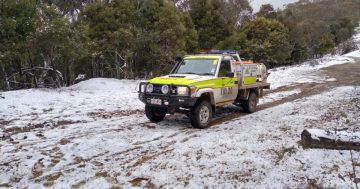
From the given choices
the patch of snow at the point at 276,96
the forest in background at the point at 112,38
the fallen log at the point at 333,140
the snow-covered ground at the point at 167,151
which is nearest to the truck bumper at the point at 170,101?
the snow-covered ground at the point at 167,151

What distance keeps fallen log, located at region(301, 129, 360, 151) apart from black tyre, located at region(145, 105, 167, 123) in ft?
15.3

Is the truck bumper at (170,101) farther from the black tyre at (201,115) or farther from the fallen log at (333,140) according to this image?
the fallen log at (333,140)

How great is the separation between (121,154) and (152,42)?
15.7 metres

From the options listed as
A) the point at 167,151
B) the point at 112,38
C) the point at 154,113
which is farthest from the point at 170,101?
the point at 112,38

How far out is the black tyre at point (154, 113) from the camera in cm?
1059

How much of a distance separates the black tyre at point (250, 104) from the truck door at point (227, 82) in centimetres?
98

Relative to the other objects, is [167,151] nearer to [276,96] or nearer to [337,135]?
[337,135]

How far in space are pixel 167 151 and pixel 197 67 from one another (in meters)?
3.90

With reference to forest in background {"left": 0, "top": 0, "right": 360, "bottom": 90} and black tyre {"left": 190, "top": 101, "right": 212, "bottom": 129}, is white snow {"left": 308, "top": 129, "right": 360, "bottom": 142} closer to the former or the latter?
black tyre {"left": 190, "top": 101, "right": 212, "bottom": 129}

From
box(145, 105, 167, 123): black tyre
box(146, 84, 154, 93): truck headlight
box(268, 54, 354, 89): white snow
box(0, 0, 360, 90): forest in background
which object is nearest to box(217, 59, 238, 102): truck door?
box(145, 105, 167, 123): black tyre

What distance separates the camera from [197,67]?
10.9 meters

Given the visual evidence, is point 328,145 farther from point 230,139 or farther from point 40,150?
point 40,150

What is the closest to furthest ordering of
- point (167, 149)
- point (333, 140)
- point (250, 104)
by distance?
1. point (333, 140)
2. point (167, 149)
3. point (250, 104)

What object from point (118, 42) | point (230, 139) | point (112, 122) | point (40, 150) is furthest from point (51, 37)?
point (230, 139)
